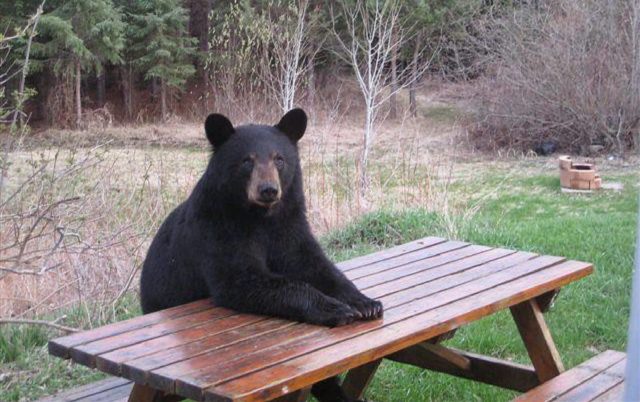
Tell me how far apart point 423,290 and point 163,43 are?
73.5 ft

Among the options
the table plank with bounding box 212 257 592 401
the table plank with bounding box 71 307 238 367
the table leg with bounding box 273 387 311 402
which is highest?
the table plank with bounding box 71 307 238 367

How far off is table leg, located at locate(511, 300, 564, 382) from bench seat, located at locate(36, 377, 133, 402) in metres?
1.71

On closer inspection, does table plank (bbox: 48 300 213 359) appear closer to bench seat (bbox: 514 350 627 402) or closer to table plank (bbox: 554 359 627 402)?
bench seat (bbox: 514 350 627 402)

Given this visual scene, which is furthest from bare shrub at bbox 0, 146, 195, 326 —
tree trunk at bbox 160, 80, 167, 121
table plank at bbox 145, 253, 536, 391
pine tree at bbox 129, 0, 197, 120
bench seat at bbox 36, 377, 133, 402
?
tree trunk at bbox 160, 80, 167, 121

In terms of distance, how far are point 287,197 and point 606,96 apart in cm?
1378

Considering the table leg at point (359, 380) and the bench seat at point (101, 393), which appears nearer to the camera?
the bench seat at point (101, 393)

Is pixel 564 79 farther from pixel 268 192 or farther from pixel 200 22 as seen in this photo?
pixel 200 22

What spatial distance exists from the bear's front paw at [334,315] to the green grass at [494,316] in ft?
4.87

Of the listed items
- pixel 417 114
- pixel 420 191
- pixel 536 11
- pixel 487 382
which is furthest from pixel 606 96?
pixel 487 382

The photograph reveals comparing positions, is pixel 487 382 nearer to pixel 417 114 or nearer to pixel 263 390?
pixel 263 390

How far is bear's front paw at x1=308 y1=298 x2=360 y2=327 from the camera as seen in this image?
2.63m

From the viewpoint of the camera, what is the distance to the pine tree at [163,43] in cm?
2431

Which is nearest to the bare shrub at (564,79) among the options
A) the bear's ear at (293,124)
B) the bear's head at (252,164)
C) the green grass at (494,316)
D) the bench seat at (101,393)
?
the green grass at (494,316)

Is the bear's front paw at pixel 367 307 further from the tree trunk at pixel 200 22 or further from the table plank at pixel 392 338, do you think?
the tree trunk at pixel 200 22
